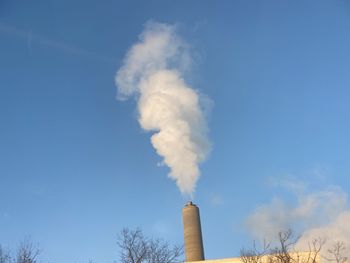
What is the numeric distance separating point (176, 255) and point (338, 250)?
1374 cm

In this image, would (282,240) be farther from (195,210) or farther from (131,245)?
(195,210)

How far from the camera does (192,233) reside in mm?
53156

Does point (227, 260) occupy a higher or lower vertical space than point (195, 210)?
lower

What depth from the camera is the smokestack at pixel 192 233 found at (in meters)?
51.8

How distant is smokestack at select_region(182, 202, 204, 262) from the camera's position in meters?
51.8

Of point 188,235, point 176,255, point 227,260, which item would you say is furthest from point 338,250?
point 188,235

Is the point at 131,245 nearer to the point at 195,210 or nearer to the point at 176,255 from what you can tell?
the point at 176,255

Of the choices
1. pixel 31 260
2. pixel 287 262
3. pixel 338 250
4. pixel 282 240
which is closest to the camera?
pixel 287 262

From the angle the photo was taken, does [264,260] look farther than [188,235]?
No

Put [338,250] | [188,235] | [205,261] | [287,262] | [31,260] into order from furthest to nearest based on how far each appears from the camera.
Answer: [188,235]
[205,261]
[338,250]
[31,260]
[287,262]

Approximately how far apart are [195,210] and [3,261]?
22.7 meters

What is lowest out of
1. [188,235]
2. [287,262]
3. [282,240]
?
[287,262]

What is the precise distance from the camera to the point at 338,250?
40.9 metres

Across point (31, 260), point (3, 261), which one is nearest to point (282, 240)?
point (31, 260)
